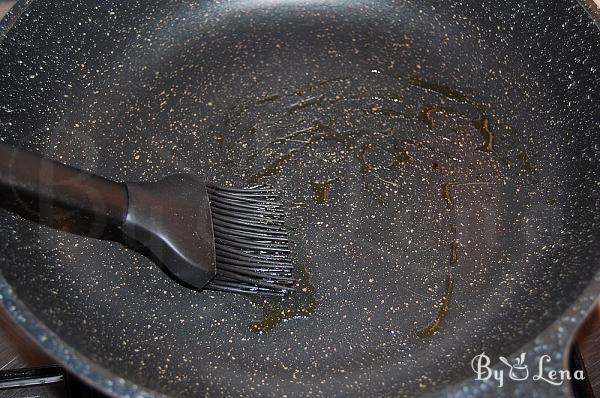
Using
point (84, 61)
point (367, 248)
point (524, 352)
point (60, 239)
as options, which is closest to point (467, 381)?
point (524, 352)

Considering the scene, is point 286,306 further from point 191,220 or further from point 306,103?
point 306,103

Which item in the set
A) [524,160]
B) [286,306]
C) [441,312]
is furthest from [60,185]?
[524,160]

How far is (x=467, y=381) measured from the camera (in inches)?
24.0

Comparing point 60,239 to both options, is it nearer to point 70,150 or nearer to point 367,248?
point 70,150

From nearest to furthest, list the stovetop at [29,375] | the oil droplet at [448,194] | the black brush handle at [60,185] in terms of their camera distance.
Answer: the black brush handle at [60,185] < the stovetop at [29,375] < the oil droplet at [448,194]

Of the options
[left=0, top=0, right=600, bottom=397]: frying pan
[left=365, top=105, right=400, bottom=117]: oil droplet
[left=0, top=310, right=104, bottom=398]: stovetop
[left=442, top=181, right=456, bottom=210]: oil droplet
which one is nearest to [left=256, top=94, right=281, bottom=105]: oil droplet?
[left=0, top=0, right=600, bottom=397]: frying pan

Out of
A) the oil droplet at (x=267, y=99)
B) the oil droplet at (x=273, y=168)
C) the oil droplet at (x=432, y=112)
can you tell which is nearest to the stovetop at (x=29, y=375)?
the oil droplet at (x=273, y=168)

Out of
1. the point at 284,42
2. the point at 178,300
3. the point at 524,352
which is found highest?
the point at 284,42

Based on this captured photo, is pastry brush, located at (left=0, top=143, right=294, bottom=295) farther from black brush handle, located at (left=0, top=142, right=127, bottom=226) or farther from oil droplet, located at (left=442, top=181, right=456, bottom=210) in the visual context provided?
oil droplet, located at (left=442, top=181, right=456, bottom=210)

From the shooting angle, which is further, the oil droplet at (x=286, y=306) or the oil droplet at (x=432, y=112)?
the oil droplet at (x=432, y=112)

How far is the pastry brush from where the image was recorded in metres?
0.66

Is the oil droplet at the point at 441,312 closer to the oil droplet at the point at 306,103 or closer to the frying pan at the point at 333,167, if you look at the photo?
the frying pan at the point at 333,167

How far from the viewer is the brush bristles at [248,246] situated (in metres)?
0.77

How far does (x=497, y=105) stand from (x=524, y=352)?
15.7 inches
